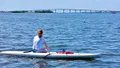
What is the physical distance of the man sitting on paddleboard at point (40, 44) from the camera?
21.0 m

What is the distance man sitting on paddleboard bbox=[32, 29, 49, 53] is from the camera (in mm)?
21000

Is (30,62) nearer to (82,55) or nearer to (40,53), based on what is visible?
(40,53)

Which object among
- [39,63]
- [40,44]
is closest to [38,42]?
[40,44]

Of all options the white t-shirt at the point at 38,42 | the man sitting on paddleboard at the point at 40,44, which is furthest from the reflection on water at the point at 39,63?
the white t-shirt at the point at 38,42

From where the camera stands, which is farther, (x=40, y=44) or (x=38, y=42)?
(x=40, y=44)

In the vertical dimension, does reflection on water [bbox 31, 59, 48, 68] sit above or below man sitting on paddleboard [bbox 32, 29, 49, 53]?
below

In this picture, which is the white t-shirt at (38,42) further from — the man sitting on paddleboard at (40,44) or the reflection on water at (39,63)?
the reflection on water at (39,63)

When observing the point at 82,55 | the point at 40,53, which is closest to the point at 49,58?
the point at 40,53

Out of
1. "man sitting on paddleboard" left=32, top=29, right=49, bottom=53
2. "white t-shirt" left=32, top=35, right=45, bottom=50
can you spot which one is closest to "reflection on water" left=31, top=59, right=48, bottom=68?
"man sitting on paddleboard" left=32, top=29, right=49, bottom=53

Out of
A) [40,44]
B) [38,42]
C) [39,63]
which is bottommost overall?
[39,63]

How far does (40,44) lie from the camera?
2122 centimetres

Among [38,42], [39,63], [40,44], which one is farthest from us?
[40,44]

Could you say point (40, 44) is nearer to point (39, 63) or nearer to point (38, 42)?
point (38, 42)

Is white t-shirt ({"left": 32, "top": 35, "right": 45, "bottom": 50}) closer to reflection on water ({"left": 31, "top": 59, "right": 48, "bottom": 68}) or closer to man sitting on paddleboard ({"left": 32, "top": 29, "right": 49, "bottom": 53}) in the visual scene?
man sitting on paddleboard ({"left": 32, "top": 29, "right": 49, "bottom": 53})
